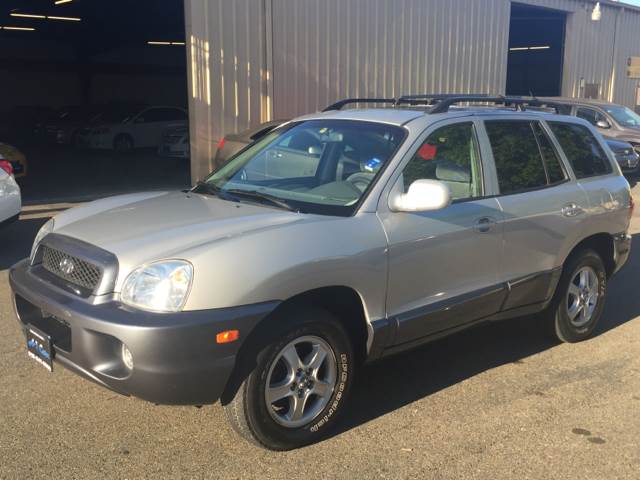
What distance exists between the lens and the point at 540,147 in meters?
4.81

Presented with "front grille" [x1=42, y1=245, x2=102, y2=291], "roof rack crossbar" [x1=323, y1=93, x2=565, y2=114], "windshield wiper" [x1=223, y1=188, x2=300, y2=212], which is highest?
"roof rack crossbar" [x1=323, y1=93, x2=565, y2=114]

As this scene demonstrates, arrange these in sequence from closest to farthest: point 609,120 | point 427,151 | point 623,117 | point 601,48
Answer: point 427,151, point 609,120, point 623,117, point 601,48

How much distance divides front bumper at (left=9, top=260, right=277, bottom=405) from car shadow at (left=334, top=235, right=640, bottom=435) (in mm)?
989

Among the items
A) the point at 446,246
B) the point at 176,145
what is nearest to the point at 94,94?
the point at 176,145

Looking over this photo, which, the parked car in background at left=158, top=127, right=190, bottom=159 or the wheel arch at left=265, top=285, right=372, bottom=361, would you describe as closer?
the wheel arch at left=265, top=285, right=372, bottom=361

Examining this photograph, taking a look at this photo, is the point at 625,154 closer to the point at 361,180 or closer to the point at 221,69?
the point at 221,69

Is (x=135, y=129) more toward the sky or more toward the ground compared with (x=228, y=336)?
more toward the ground

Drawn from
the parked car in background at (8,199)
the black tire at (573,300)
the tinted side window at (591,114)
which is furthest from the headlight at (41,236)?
the tinted side window at (591,114)

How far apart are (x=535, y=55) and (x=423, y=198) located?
3373 cm

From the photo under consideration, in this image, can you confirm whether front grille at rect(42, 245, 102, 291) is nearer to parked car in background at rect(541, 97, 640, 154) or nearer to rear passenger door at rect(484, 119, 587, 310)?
rear passenger door at rect(484, 119, 587, 310)

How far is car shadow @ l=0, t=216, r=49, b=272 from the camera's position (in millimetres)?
7270

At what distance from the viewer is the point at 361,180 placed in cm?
391

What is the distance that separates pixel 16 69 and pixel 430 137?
101ft

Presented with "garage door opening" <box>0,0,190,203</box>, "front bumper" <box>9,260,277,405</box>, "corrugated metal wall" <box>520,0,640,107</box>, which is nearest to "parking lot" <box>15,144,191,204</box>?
"garage door opening" <box>0,0,190,203</box>
